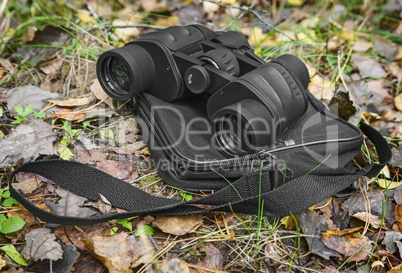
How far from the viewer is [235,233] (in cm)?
196

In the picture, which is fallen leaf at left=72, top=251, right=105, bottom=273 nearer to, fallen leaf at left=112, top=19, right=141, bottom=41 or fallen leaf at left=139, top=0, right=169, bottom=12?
fallen leaf at left=112, top=19, right=141, bottom=41

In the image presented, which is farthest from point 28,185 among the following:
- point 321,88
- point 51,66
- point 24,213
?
point 321,88

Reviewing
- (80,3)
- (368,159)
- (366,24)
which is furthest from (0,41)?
(366,24)

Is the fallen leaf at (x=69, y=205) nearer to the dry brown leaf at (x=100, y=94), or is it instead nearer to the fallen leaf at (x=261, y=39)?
the dry brown leaf at (x=100, y=94)

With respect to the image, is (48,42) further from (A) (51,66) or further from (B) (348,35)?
(B) (348,35)

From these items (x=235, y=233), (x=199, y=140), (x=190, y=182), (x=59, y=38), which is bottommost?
(x=235, y=233)

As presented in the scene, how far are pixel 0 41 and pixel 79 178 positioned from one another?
178 cm

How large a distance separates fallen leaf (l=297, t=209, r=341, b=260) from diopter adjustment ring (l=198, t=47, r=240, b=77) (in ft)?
3.10

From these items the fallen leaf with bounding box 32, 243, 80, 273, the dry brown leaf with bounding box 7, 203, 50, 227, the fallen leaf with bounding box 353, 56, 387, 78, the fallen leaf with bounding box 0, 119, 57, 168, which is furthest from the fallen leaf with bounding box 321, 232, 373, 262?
the fallen leaf with bounding box 353, 56, 387, 78

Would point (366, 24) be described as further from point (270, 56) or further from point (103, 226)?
point (103, 226)

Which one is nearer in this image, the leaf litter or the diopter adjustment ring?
the leaf litter

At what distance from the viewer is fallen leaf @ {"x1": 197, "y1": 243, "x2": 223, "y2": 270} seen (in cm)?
180

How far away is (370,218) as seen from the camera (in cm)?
208

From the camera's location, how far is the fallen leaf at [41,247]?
1708 mm
